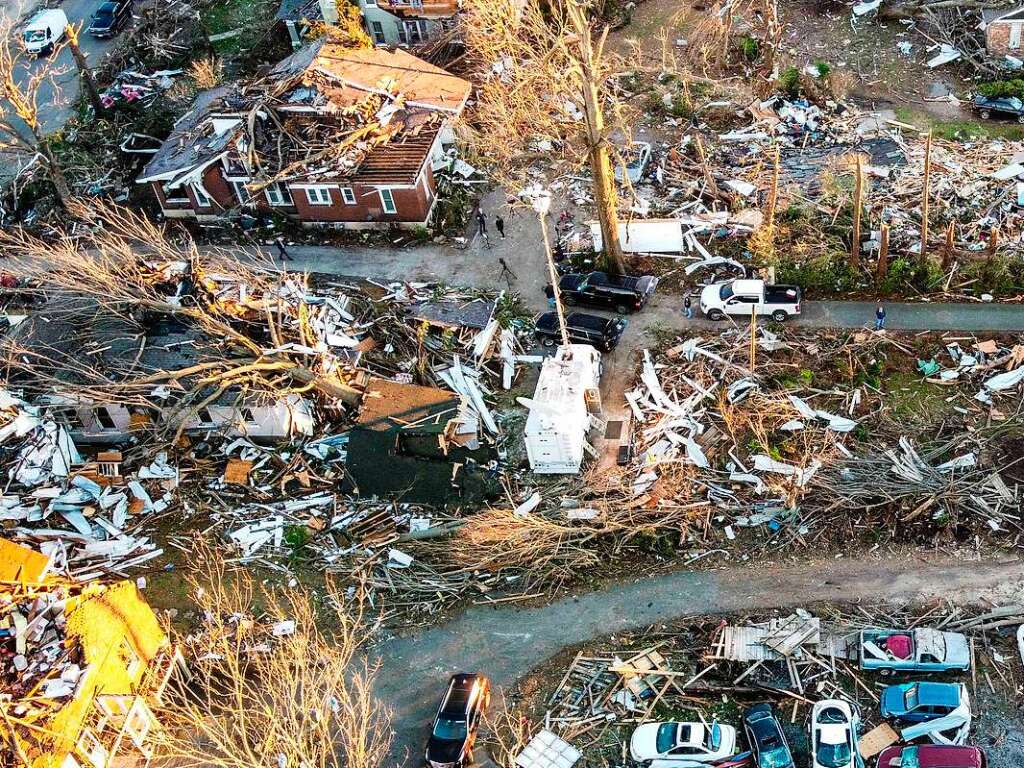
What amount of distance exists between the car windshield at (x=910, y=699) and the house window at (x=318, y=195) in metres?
25.2

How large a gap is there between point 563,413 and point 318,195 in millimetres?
15237

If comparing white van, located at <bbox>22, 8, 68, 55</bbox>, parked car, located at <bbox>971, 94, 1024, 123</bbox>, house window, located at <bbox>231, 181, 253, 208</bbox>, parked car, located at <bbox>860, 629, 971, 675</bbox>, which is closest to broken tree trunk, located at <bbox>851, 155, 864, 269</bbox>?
parked car, located at <bbox>971, 94, 1024, 123</bbox>

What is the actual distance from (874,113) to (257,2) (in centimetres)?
3240

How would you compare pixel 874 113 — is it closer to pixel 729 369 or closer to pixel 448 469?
pixel 729 369

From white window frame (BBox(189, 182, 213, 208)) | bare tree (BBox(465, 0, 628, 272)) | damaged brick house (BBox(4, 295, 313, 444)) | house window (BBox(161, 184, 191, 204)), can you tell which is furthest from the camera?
bare tree (BBox(465, 0, 628, 272))

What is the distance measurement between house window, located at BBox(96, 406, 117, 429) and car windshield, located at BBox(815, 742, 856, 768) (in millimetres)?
21527

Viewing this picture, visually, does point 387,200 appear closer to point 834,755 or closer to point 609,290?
point 609,290

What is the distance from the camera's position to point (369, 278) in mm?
33812

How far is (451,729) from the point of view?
67.8ft

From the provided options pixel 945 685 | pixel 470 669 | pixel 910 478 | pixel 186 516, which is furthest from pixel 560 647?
pixel 186 516

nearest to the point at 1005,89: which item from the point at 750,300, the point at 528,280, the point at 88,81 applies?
the point at 750,300

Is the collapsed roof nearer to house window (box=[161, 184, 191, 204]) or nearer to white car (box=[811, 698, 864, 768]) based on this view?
house window (box=[161, 184, 191, 204])

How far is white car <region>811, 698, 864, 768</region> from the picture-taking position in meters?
19.2

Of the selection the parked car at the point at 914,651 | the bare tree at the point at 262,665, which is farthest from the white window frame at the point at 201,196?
the parked car at the point at 914,651
